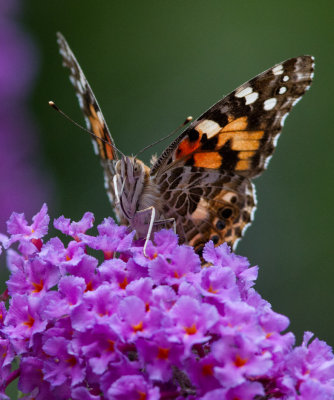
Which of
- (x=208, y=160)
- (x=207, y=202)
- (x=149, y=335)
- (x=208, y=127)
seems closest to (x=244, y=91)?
(x=208, y=127)

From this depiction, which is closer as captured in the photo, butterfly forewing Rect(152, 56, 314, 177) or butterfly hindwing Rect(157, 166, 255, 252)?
butterfly forewing Rect(152, 56, 314, 177)

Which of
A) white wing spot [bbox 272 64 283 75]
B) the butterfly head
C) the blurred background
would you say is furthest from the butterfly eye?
the blurred background

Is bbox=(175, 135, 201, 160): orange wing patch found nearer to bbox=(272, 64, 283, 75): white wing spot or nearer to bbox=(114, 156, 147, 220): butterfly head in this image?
bbox=(114, 156, 147, 220): butterfly head

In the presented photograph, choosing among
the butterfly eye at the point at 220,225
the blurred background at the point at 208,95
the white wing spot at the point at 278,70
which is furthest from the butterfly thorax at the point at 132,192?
Answer: the blurred background at the point at 208,95

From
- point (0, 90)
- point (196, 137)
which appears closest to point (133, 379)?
point (196, 137)

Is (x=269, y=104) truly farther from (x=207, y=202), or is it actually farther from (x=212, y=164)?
(x=207, y=202)
